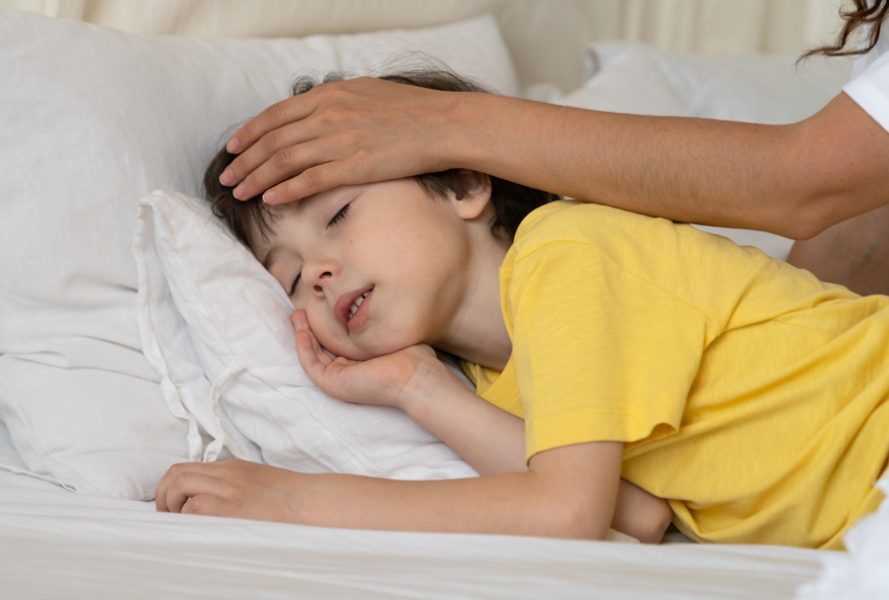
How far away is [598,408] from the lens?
1.06 metres

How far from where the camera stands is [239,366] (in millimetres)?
1307

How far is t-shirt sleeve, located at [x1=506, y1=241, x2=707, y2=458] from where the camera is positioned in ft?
3.51

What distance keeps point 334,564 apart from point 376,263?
0.45 meters

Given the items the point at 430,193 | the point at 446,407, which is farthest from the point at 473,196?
the point at 446,407

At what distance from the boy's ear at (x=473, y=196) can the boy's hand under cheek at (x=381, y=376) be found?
0.18m

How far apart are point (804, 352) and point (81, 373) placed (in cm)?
77

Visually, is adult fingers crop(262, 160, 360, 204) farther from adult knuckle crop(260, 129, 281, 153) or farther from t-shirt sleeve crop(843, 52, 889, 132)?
t-shirt sleeve crop(843, 52, 889, 132)

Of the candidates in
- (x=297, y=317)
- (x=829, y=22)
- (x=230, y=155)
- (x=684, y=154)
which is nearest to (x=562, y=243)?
(x=684, y=154)

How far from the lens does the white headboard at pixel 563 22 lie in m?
1.81

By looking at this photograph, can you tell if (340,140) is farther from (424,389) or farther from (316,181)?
(424,389)

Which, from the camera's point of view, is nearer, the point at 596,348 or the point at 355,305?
the point at 596,348

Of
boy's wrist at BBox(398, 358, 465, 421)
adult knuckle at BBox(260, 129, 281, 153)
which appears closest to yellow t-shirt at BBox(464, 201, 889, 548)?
boy's wrist at BBox(398, 358, 465, 421)

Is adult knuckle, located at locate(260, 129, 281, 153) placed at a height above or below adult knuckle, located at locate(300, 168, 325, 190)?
above

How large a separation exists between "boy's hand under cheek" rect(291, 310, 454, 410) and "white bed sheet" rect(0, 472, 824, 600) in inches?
10.4
